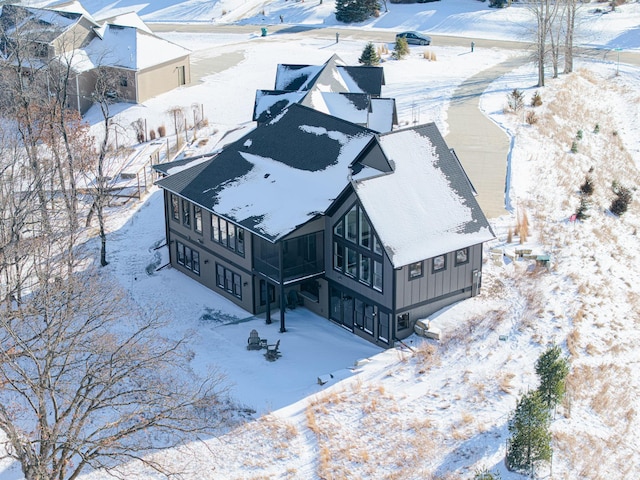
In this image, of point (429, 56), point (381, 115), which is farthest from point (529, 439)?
point (429, 56)

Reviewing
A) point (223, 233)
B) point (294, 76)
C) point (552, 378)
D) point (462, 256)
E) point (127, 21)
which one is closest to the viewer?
point (552, 378)

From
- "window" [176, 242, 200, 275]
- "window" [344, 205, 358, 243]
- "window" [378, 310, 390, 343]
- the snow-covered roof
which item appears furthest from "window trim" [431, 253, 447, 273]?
"window" [176, 242, 200, 275]

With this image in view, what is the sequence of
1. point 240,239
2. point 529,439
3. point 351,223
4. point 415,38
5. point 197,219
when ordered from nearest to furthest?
point 529,439
point 351,223
point 240,239
point 197,219
point 415,38

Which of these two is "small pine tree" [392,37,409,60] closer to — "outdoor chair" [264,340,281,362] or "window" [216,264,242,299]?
"window" [216,264,242,299]

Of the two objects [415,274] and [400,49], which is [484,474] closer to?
[415,274]

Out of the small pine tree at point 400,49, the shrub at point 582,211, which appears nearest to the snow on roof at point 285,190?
the shrub at point 582,211

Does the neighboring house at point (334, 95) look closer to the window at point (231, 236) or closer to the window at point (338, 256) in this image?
the window at point (231, 236)
